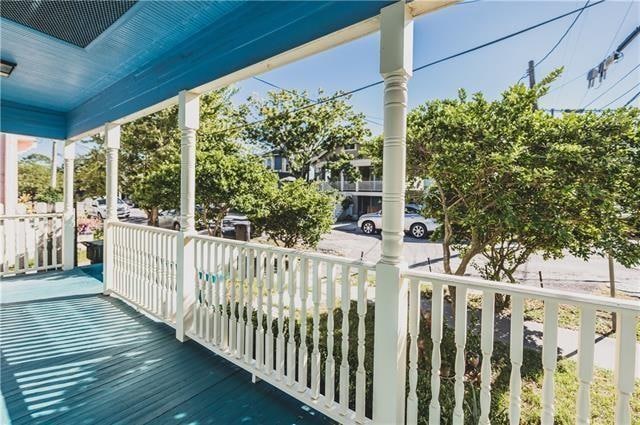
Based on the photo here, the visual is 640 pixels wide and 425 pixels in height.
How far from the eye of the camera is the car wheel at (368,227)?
39.5ft

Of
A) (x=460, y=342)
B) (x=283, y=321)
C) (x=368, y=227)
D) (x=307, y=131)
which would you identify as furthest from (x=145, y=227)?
(x=307, y=131)

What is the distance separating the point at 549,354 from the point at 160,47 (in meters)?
3.22

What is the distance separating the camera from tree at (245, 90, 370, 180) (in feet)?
42.3

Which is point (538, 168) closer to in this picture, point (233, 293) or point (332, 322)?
point (332, 322)

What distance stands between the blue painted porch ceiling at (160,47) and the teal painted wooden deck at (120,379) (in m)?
2.23

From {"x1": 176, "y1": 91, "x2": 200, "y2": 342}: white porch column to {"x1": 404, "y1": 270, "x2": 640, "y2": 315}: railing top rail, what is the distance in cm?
201

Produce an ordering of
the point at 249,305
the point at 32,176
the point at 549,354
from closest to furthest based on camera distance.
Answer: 1. the point at 549,354
2. the point at 249,305
3. the point at 32,176

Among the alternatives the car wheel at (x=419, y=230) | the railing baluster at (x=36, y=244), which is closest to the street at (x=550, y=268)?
the car wheel at (x=419, y=230)

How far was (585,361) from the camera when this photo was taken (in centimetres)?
113

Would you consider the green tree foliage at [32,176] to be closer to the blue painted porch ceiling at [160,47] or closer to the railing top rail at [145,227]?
the railing top rail at [145,227]

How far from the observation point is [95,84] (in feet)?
11.5

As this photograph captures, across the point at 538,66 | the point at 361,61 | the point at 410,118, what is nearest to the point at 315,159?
the point at 361,61

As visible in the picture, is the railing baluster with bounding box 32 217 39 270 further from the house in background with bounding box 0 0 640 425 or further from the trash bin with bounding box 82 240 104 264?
the house in background with bounding box 0 0 640 425

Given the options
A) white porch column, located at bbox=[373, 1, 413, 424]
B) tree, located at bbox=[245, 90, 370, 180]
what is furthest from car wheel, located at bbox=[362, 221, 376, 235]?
white porch column, located at bbox=[373, 1, 413, 424]
